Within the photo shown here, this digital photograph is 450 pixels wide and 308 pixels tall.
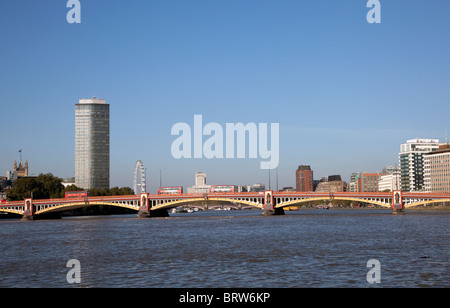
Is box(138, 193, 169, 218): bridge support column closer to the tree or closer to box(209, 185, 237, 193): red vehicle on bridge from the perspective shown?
box(209, 185, 237, 193): red vehicle on bridge

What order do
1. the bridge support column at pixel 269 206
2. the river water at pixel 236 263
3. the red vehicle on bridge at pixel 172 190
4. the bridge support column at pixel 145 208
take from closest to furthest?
the river water at pixel 236 263
the bridge support column at pixel 269 206
the bridge support column at pixel 145 208
the red vehicle on bridge at pixel 172 190

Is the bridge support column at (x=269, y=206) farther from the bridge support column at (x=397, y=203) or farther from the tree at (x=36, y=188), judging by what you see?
the tree at (x=36, y=188)

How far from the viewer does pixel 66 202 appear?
469 ft

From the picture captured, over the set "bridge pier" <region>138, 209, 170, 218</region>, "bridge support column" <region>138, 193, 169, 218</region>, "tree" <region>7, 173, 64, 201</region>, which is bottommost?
"bridge pier" <region>138, 209, 170, 218</region>

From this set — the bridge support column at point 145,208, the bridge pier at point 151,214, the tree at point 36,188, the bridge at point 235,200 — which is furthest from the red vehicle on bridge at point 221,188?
the tree at point 36,188

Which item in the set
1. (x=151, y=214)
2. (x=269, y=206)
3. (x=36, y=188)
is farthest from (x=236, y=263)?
(x=36, y=188)

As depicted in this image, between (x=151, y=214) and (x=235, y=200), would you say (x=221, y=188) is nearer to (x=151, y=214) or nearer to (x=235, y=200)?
(x=235, y=200)

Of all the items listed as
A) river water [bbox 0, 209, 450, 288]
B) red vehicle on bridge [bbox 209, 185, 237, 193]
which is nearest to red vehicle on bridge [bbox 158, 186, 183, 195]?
red vehicle on bridge [bbox 209, 185, 237, 193]

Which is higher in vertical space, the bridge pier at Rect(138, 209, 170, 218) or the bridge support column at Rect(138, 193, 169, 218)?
the bridge support column at Rect(138, 193, 169, 218)
